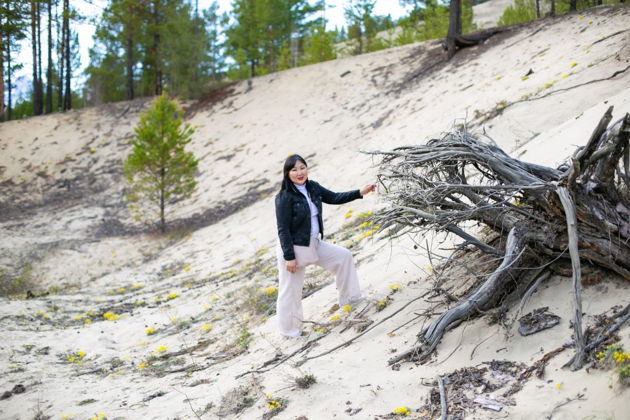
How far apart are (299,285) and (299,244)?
49 centimetres

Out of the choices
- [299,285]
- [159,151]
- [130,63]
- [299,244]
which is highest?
[130,63]

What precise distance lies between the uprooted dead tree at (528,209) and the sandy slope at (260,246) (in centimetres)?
21

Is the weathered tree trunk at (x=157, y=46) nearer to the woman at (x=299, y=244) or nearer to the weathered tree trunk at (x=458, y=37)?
the weathered tree trunk at (x=458, y=37)

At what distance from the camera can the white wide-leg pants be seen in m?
5.54

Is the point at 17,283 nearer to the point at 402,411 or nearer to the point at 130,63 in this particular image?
the point at 402,411

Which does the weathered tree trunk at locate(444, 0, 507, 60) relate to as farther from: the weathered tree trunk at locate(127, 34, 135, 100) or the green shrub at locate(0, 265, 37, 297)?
the weathered tree trunk at locate(127, 34, 135, 100)

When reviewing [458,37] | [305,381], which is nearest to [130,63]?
[458,37]

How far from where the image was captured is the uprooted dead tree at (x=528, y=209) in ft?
12.2

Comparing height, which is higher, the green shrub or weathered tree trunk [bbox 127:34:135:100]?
weathered tree trunk [bbox 127:34:135:100]

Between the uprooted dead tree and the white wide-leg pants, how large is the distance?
1.01 m

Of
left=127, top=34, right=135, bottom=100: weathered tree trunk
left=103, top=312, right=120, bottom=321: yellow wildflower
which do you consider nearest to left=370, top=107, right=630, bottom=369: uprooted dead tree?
left=103, top=312, right=120, bottom=321: yellow wildflower

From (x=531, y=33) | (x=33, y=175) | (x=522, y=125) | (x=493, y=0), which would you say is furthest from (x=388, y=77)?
(x=493, y=0)

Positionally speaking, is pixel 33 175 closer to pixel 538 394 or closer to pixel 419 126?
pixel 419 126

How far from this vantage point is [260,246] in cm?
1150
